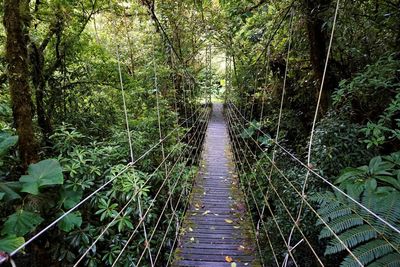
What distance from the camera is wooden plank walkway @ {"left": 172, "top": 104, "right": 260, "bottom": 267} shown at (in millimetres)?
1831

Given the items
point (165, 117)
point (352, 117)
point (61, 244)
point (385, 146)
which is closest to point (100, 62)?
point (165, 117)

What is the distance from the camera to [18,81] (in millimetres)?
1819

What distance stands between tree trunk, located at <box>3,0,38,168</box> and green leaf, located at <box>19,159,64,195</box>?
316 millimetres

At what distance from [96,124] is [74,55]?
0.67 m

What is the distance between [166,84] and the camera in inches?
154

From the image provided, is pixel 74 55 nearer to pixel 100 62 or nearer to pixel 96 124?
pixel 100 62

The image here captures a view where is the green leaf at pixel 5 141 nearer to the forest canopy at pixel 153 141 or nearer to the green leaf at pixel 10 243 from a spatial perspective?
the forest canopy at pixel 153 141

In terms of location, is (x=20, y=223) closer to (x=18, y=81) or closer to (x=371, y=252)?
(x=18, y=81)

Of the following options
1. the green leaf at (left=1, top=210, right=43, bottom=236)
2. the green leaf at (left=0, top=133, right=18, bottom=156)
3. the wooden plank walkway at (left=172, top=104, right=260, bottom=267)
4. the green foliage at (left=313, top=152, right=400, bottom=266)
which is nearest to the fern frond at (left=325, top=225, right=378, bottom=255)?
A: the green foliage at (left=313, top=152, right=400, bottom=266)

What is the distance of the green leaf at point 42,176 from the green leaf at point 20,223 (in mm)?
141

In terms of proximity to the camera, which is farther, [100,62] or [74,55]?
[100,62]

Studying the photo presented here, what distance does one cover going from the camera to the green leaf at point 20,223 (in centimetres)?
144

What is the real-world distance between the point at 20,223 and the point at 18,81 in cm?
85

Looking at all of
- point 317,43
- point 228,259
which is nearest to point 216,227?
point 228,259
